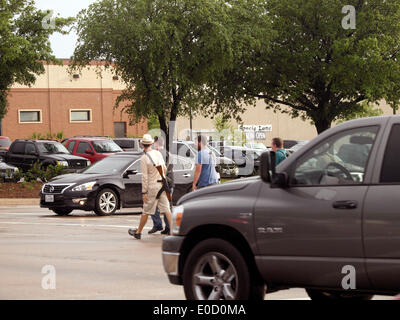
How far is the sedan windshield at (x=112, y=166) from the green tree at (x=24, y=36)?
8.71m

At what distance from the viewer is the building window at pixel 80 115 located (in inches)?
2808

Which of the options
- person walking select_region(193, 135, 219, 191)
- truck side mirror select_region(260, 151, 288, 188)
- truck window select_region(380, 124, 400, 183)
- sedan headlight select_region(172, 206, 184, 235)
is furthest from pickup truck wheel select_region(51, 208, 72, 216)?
truck window select_region(380, 124, 400, 183)

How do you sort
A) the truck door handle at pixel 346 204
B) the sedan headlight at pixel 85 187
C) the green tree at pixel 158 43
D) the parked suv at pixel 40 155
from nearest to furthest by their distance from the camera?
1. the truck door handle at pixel 346 204
2. the sedan headlight at pixel 85 187
3. the parked suv at pixel 40 155
4. the green tree at pixel 158 43

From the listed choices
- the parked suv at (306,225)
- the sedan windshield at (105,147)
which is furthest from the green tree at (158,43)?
the parked suv at (306,225)

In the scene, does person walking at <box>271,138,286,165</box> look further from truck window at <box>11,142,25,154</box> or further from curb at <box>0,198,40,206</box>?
truck window at <box>11,142,25,154</box>

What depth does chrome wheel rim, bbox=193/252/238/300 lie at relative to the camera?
6.89 metres

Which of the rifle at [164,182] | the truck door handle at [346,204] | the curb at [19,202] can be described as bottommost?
the curb at [19,202]

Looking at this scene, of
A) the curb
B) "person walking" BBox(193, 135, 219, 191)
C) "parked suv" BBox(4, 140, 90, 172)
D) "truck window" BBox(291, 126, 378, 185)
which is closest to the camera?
"truck window" BBox(291, 126, 378, 185)

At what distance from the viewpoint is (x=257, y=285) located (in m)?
6.84

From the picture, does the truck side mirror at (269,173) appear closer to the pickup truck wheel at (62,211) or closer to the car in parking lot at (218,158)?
the pickup truck wheel at (62,211)

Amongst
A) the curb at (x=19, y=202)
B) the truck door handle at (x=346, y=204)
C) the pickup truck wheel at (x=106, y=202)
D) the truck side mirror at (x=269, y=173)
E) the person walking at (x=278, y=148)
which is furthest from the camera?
the curb at (x=19, y=202)
